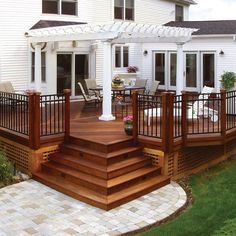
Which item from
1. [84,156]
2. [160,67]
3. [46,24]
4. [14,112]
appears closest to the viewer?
[84,156]

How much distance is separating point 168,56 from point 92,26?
7.26m

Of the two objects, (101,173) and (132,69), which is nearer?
(101,173)

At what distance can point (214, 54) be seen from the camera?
1653 cm

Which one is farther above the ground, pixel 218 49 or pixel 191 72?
pixel 218 49

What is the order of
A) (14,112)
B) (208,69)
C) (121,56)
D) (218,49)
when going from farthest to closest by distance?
(121,56) → (208,69) → (218,49) → (14,112)

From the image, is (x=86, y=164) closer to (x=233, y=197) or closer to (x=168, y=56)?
(x=233, y=197)

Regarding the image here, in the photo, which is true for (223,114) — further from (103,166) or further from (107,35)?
(107,35)

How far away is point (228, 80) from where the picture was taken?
623 inches

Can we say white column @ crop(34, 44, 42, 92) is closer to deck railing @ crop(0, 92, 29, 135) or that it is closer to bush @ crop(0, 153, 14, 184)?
deck railing @ crop(0, 92, 29, 135)

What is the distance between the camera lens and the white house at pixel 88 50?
14758 mm

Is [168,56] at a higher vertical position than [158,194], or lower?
higher

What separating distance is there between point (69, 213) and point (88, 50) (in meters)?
10.3

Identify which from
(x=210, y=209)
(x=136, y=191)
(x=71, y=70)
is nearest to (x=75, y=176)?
(x=136, y=191)

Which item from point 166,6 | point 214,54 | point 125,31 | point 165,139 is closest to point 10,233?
point 165,139
